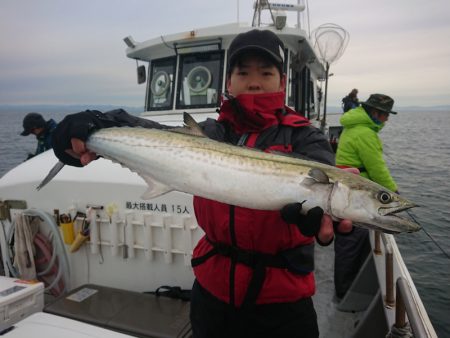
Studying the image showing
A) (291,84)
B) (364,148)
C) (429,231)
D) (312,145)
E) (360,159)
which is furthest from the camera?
(429,231)

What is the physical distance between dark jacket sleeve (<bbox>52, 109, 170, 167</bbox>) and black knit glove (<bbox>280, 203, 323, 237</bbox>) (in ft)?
4.68

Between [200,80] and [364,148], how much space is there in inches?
145

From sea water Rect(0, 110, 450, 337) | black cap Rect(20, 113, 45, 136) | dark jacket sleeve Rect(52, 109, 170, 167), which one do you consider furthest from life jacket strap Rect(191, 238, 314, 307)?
black cap Rect(20, 113, 45, 136)

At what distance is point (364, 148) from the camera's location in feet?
18.1

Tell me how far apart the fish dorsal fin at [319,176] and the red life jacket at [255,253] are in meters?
0.36

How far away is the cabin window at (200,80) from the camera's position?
7176 mm

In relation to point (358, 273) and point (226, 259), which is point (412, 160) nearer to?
point (358, 273)

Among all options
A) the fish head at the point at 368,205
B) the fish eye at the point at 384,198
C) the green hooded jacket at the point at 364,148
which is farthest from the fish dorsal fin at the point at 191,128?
the green hooded jacket at the point at 364,148

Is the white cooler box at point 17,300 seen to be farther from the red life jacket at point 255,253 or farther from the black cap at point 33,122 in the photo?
the black cap at point 33,122

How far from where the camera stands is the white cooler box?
3.73 m

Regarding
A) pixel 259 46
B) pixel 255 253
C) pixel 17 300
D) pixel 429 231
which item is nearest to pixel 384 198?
pixel 255 253

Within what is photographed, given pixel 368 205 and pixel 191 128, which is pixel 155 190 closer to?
pixel 191 128

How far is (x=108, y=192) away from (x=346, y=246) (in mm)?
3608

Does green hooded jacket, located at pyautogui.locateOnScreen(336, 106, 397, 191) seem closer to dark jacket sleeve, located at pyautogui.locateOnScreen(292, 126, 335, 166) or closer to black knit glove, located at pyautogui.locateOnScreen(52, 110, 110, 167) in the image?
dark jacket sleeve, located at pyautogui.locateOnScreen(292, 126, 335, 166)
